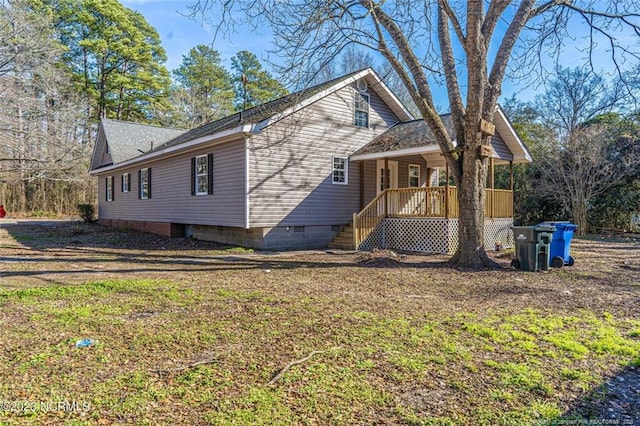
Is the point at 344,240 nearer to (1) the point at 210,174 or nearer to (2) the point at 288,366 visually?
(1) the point at 210,174

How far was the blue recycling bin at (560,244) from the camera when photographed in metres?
8.59

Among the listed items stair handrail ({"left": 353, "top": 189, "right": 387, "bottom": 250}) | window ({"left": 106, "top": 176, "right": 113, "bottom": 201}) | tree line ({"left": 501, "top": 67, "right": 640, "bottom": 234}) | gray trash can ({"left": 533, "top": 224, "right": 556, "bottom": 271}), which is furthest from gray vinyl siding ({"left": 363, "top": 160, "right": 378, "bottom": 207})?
window ({"left": 106, "top": 176, "right": 113, "bottom": 201})

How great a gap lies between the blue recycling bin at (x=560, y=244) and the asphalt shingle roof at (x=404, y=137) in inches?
156

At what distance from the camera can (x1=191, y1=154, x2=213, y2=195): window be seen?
12.9 m

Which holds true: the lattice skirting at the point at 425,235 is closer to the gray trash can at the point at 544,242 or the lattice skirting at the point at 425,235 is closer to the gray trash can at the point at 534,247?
the gray trash can at the point at 534,247

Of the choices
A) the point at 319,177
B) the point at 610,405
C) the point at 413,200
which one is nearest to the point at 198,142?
the point at 319,177

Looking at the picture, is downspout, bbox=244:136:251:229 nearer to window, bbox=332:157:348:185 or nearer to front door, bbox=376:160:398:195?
window, bbox=332:157:348:185

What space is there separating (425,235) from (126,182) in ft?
49.1

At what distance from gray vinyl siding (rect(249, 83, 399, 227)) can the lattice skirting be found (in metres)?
1.73

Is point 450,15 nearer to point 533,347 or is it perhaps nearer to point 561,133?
point 533,347

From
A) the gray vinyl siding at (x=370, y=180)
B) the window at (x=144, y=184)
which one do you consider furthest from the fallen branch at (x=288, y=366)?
the window at (x=144, y=184)

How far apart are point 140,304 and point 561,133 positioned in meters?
23.8

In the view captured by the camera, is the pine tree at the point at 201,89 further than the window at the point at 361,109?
Yes

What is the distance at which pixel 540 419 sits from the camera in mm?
2467
